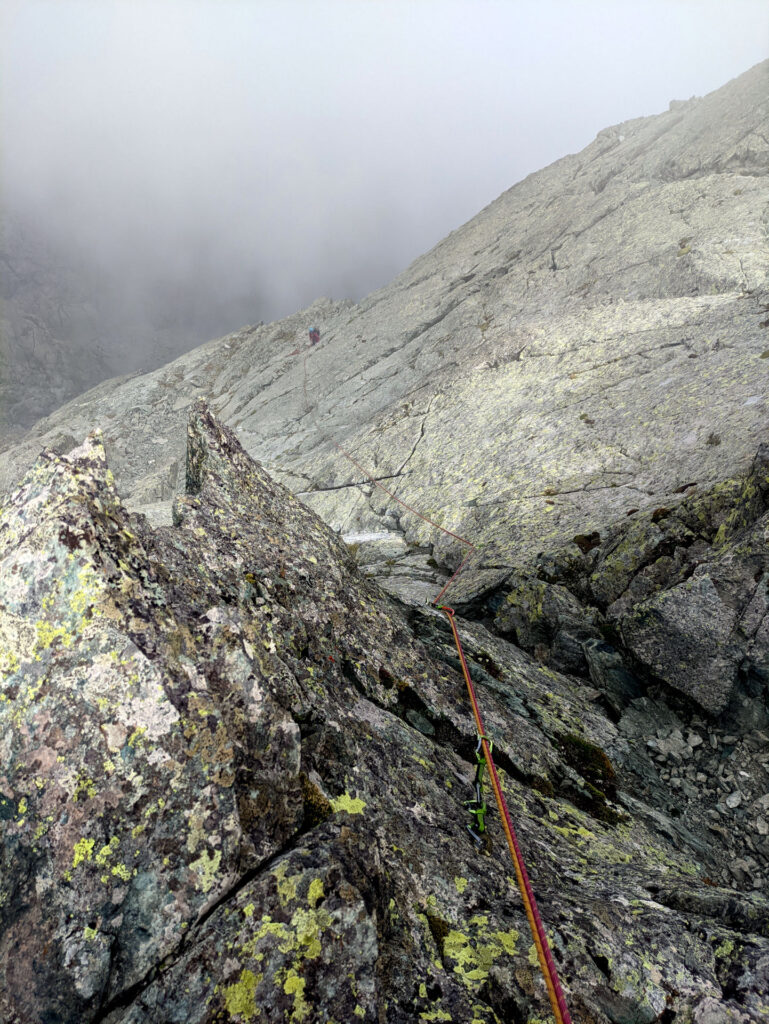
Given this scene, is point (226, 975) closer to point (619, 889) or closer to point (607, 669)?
point (619, 889)

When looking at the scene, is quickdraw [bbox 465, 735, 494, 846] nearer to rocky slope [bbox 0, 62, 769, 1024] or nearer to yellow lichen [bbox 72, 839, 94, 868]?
rocky slope [bbox 0, 62, 769, 1024]

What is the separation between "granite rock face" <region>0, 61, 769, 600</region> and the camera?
20422 mm

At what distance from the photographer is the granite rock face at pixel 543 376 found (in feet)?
67.0

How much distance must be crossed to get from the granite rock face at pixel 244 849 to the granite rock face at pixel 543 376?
989 cm

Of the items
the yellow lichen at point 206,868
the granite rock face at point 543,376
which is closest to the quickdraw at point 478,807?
the yellow lichen at point 206,868

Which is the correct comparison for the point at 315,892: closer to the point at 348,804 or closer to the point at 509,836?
the point at 348,804

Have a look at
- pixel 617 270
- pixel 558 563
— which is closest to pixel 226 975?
pixel 558 563

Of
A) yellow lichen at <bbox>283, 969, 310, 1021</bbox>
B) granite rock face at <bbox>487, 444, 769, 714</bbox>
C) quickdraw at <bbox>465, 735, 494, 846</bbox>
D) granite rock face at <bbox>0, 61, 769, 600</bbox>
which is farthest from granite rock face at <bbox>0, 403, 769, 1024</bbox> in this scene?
granite rock face at <bbox>0, 61, 769, 600</bbox>

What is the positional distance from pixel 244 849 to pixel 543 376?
29.1 meters

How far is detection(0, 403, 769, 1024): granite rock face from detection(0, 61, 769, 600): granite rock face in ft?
32.5

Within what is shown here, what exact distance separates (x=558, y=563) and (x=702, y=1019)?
38.5 feet

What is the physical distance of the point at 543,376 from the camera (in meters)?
29.7

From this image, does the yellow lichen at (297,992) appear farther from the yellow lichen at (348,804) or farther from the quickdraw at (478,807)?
the quickdraw at (478,807)

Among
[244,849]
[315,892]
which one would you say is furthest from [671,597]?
[244,849]
